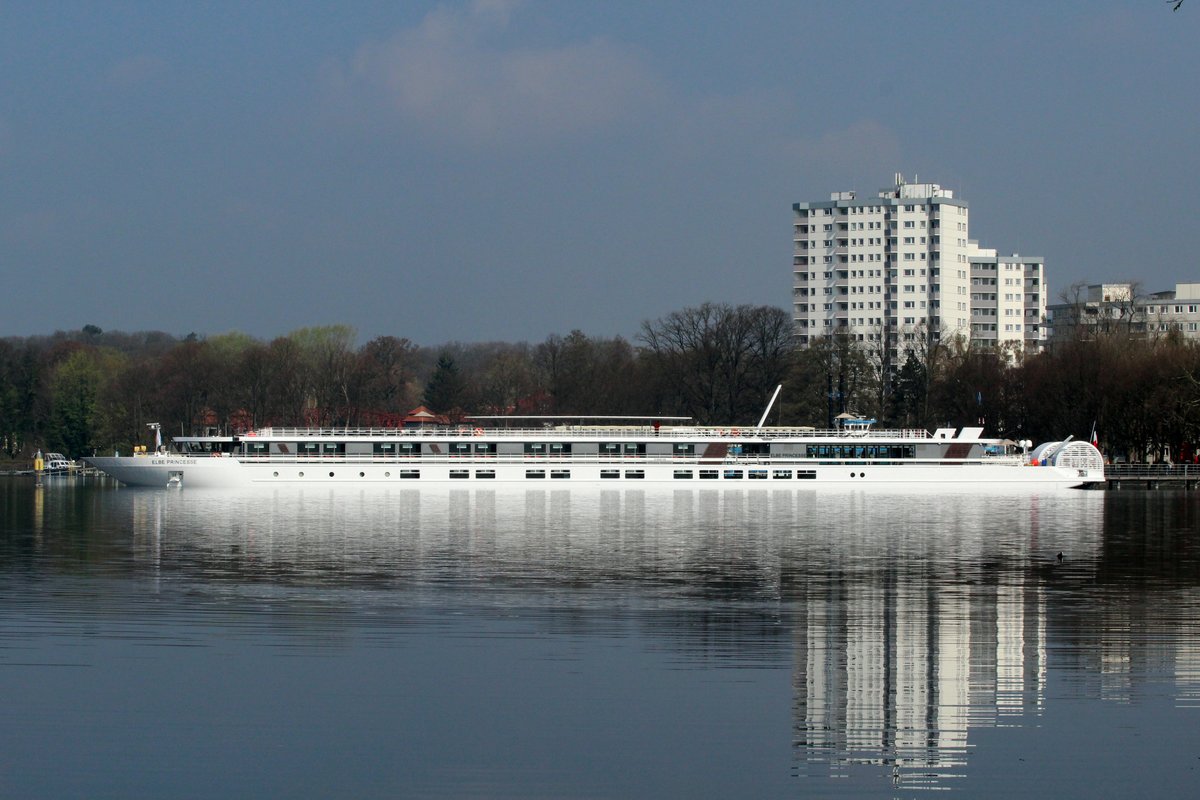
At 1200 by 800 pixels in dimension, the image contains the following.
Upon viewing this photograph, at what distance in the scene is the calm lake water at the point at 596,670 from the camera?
15031mm

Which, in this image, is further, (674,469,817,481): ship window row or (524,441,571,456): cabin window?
(524,441,571,456): cabin window

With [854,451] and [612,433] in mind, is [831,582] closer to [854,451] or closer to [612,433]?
[854,451]

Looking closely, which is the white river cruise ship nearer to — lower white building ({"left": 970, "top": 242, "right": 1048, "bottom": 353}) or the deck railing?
the deck railing

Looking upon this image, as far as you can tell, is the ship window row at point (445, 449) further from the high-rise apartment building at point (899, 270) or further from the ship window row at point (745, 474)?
the high-rise apartment building at point (899, 270)

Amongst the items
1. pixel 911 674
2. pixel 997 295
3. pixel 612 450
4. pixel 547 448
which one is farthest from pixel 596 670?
pixel 997 295

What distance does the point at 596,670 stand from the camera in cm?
2028

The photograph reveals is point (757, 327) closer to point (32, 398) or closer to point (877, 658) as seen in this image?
point (32, 398)

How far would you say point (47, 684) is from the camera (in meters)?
19.1

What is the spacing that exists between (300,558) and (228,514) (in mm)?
20810

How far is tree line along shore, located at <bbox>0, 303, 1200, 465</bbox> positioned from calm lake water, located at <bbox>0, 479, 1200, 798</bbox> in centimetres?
6279

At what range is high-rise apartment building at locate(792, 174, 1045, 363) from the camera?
179m

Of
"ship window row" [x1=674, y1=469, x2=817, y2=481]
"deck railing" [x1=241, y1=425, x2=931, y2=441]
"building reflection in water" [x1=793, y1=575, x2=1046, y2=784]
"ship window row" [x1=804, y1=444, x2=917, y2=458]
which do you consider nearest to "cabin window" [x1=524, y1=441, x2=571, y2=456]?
"deck railing" [x1=241, y1=425, x2=931, y2=441]

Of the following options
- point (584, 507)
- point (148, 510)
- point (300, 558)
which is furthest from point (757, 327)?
point (300, 558)

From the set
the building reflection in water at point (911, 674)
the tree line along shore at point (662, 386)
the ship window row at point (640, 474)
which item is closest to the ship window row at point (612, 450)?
the ship window row at point (640, 474)
